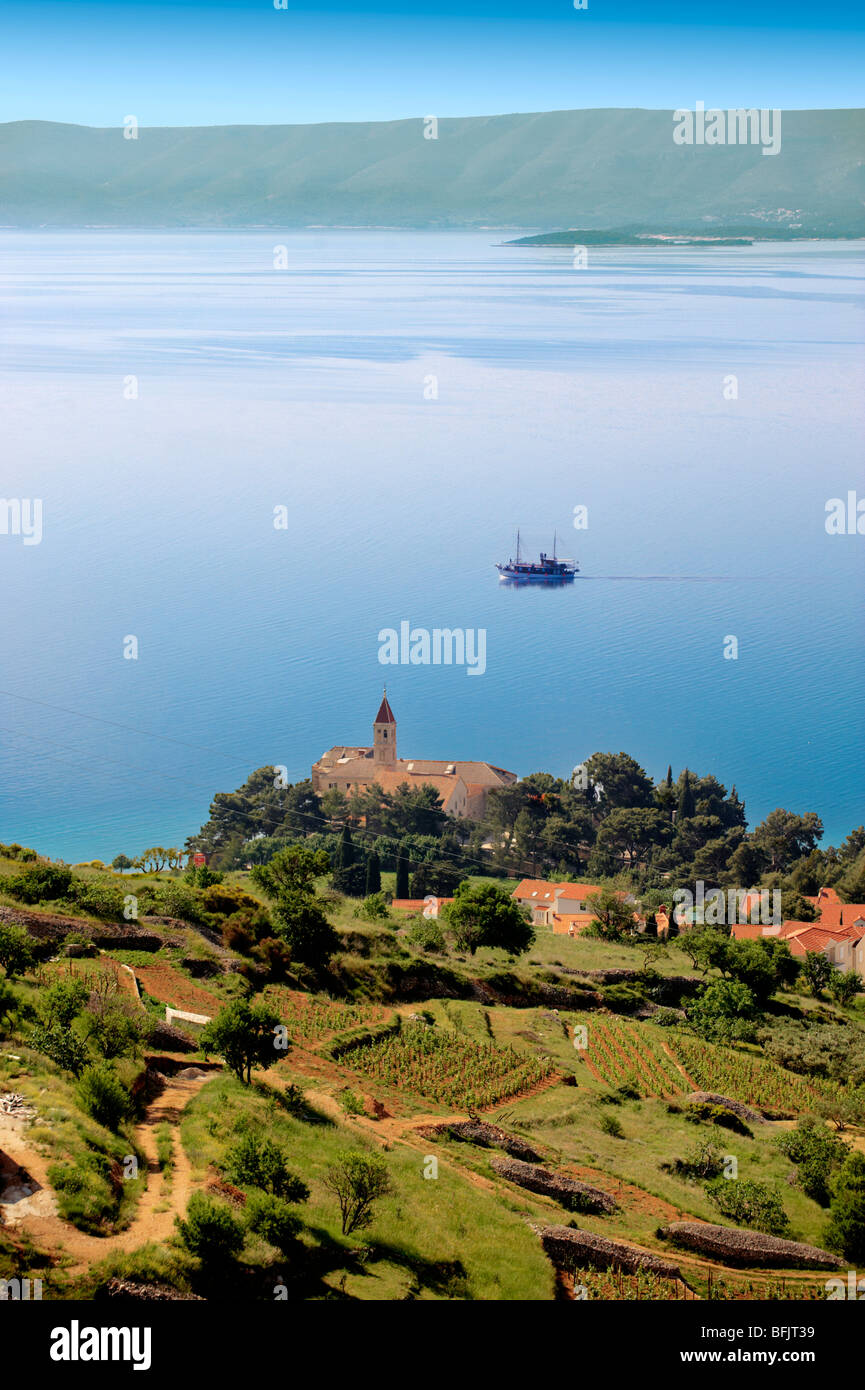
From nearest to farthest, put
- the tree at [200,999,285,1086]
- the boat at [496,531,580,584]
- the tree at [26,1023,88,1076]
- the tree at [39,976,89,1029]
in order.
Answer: the tree at [26,1023,88,1076] → the tree at [39,976,89,1029] → the tree at [200,999,285,1086] → the boat at [496,531,580,584]

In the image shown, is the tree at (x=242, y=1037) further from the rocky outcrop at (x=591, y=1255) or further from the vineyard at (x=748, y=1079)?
the vineyard at (x=748, y=1079)

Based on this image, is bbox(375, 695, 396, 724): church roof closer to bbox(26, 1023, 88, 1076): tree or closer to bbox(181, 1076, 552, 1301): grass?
bbox(181, 1076, 552, 1301): grass

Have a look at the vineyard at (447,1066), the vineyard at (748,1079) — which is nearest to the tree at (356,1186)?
the vineyard at (447,1066)

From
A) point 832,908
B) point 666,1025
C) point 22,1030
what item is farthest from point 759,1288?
point 832,908

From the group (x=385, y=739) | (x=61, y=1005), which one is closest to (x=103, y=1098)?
(x=61, y=1005)

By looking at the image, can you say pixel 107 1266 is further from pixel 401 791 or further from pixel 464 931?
pixel 401 791

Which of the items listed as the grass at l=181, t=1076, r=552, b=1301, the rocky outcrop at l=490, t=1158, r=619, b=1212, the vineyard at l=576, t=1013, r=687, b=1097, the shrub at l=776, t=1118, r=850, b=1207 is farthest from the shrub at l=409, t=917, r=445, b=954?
the grass at l=181, t=1076, r=552, b=1301
